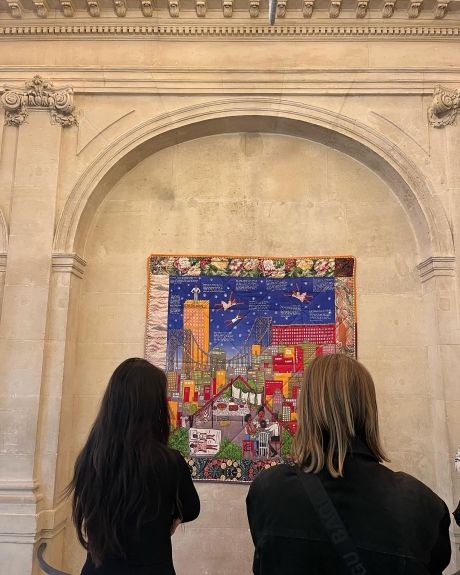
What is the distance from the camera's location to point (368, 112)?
15.9 feet

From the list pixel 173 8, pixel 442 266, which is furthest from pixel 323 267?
pixel 173 8

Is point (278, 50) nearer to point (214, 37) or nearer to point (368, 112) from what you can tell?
point (214, 37)

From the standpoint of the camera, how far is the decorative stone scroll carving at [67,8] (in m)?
4.78

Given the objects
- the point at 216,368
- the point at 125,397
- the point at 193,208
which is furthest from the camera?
the point at 193,208

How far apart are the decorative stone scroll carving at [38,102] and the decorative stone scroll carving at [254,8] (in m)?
2.02

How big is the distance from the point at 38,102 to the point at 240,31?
87.2 inches

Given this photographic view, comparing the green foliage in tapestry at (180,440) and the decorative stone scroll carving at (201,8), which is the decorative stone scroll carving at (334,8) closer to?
the decorative stone scroll carving at (201,8)

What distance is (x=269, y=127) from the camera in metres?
5.11

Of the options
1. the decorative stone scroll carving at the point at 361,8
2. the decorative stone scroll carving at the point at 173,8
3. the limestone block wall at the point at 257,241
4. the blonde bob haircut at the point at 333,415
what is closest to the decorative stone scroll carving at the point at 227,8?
the decorative stone scroll carving at the point at 173,8

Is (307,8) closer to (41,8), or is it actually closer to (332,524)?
(41,8)

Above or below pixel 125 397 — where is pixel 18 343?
above

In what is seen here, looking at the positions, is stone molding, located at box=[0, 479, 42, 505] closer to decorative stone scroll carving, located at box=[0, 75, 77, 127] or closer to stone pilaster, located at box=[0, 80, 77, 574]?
stone pilaster, located at box=[0, 80, 77, 574]

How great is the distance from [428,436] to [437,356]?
0.79 m

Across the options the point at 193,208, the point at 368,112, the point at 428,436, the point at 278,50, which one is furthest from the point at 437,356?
the point at 278,50
